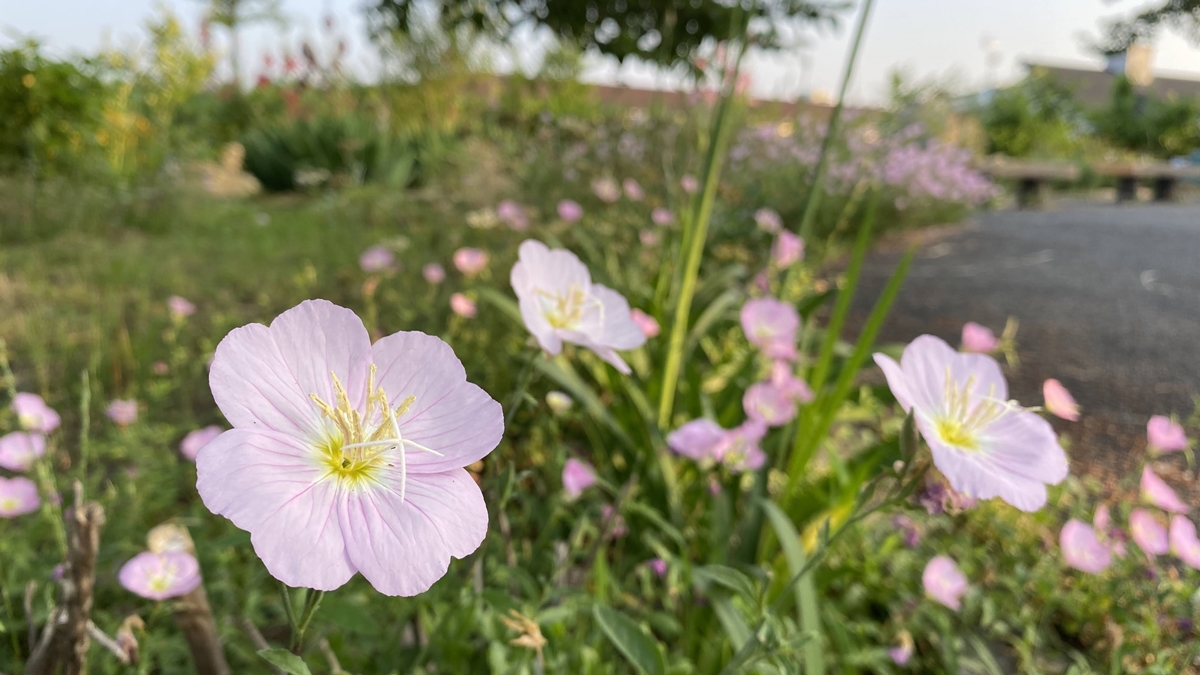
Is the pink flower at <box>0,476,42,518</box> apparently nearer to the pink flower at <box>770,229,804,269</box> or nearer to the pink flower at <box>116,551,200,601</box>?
the pink flower at <box>116,551,200,601</box>

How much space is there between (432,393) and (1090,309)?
130 inches

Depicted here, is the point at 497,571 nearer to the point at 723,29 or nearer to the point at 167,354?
the point at 167,354

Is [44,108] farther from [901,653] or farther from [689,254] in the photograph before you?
[901,653]

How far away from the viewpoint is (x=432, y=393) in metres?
0.45

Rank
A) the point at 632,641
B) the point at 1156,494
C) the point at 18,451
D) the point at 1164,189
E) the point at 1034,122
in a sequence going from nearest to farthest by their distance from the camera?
the point at 632,641 → the point at 1156,494 → the point at 18,451 → the point at 1164,189 → the point at 1034,122

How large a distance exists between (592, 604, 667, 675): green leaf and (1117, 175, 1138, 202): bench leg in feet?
31.1

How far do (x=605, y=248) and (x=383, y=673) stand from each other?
1.94 metres

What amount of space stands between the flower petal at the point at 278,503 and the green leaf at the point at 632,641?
Answer: 41cm

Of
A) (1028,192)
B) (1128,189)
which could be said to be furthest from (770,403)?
(1028,192)

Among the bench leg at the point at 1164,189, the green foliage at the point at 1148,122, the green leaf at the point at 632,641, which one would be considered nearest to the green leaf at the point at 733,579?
the green leaf at the point at 632,641

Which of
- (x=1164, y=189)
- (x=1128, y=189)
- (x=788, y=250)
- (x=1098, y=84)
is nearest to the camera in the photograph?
(x=788, y=250)

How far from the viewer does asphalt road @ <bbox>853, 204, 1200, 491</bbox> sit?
2.10m

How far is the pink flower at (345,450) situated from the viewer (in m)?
0.38

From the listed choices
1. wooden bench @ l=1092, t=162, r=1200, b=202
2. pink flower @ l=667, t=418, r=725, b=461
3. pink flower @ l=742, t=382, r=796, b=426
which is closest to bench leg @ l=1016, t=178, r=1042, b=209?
wooden bench @ l=1092, t=162, r=1200, b=202
